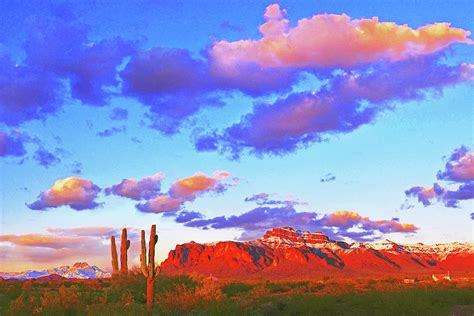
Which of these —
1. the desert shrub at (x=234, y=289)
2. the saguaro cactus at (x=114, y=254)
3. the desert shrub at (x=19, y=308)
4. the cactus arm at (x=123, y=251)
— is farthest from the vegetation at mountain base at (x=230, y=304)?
the saguaro cactus at (x=114, y=254)

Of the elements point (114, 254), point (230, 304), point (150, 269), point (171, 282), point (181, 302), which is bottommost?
point (230, 304)

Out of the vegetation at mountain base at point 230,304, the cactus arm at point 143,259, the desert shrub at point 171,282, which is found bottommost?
the vegetation at mountain base at point 230,304

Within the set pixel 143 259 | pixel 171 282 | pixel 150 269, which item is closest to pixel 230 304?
pixel 150 269

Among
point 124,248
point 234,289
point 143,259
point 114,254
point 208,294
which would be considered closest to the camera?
point 208,294

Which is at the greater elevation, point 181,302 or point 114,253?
point 114,253

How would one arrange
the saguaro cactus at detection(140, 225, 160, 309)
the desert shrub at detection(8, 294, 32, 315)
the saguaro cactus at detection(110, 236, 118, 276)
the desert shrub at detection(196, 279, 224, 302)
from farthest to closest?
1. the saguaro cactus at detection(110, 236, 118, 276)
2. the desert shrub at detection(8, 294, 32, 315)
3. the saguaro cactus at detection(140, 225, 160, 309)
4. the desert shrub at detection(196, 279, 224, 302)

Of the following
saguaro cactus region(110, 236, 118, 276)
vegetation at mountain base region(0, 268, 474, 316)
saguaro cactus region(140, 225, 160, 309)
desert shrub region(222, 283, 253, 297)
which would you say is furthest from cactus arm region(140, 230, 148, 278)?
saguaro cactus region(110, 236, 118, 276)

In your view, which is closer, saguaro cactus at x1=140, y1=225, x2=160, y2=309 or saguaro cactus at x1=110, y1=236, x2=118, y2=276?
saguaro cactus at x1=140, y1=225, x2=160, y2=309

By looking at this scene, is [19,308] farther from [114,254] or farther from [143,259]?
[114,254]

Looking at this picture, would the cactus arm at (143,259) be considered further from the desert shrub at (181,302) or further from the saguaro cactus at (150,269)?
the desert shrub at (181,302)

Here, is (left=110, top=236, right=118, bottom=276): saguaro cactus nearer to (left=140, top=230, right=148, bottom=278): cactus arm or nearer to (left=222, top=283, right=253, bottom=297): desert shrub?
(left=222, top=283, right=253, bottom=297): desert shrub

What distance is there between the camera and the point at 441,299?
91.9ft

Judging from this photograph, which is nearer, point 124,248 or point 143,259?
point 143,259

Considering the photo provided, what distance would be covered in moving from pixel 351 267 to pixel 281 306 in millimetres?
163008
